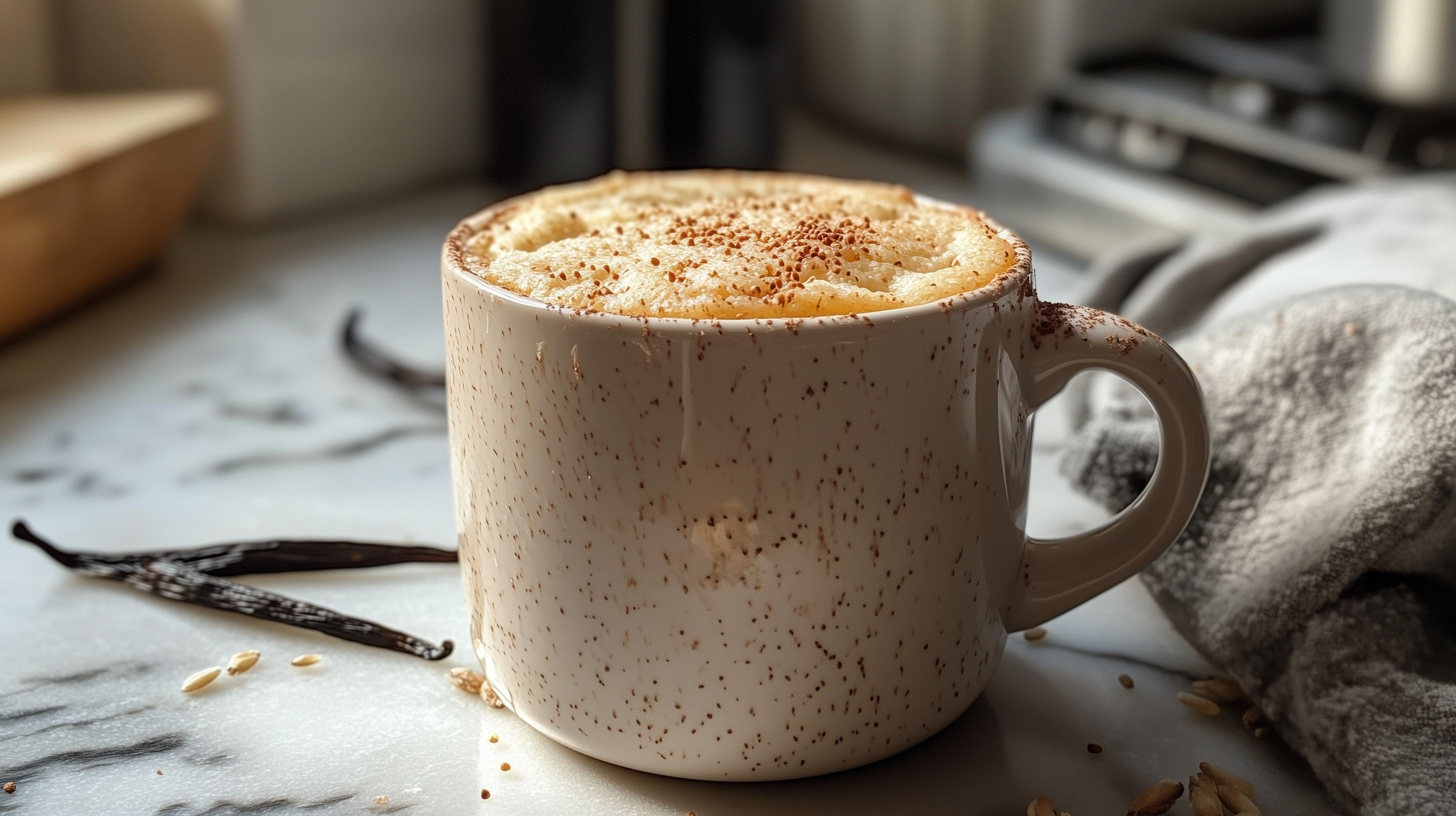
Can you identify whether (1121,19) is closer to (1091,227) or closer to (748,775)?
(1091,227)

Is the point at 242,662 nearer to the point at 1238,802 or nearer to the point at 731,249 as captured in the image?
the point at 731,249

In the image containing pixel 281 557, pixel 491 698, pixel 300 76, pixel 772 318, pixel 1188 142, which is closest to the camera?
pixel 772 318

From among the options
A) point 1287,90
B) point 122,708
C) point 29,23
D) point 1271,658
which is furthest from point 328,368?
point 1287,90

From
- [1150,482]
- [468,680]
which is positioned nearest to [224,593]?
[468,680]

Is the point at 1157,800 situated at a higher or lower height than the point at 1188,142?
lower

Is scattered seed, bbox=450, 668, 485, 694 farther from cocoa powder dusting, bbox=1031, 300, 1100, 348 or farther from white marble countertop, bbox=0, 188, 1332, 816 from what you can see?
cocoa powder dusting, bbox=1031, 300, 1100, 348

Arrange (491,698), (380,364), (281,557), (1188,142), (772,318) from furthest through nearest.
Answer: (1188,142) → (380,364) → (281,557) → (491,698) → (772,318)

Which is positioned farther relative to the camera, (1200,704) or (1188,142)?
(1188,142)
